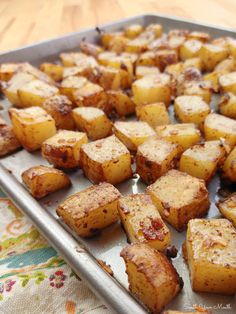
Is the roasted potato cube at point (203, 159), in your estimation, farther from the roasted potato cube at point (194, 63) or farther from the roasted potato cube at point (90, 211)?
the roasted potato cube at point (194, 63)

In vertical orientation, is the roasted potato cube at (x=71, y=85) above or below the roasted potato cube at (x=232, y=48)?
below

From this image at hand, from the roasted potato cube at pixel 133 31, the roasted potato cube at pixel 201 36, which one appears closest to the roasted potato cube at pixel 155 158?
the roasted potato cube at pixel 201 36

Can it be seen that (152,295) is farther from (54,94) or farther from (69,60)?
(69,60)

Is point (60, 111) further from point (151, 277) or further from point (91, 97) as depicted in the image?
point (151, 277)

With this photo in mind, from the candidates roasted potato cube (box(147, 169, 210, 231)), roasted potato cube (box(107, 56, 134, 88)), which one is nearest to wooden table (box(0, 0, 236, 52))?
roasted potato cube (box(107, 56, 134, 88))

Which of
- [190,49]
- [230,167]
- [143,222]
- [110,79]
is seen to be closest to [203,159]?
[230,167]

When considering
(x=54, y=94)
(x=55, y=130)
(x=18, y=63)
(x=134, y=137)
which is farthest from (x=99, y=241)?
(x=18, y=63)
